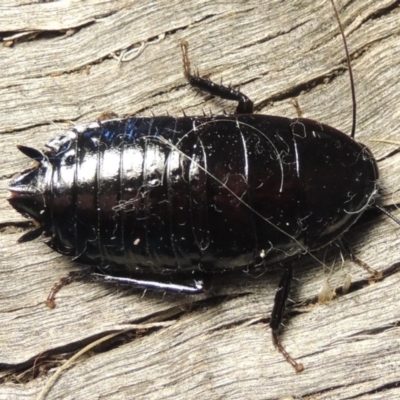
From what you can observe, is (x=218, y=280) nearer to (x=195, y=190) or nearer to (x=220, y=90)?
(x=195, y=190)

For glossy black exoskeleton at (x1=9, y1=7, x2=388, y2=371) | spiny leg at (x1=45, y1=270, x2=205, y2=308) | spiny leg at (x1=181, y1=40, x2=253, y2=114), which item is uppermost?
spiny leg at (x1=181, y1=40, x2=253, y2=114)

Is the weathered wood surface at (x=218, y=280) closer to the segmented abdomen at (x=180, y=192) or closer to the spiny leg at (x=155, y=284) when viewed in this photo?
the spiny leg at (x=155, y=284)

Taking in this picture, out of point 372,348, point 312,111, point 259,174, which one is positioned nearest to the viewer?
point 259,174

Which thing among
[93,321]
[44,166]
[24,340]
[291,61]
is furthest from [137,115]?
[24,340]

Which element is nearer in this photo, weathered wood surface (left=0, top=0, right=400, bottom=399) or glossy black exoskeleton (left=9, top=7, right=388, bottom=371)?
glossy black exoskeleton (left=9, top=7, right=388, bottom=371)

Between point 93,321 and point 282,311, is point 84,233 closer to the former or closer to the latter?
point 93,321

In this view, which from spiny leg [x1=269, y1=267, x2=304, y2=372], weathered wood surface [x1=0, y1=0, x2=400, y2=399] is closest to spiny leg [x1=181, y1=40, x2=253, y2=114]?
weathered wood surface [x1=0, y1=0, x2=400, y2=399]

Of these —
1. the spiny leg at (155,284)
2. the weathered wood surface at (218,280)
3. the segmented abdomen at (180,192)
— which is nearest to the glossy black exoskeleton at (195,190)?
the segmented abdomen at (180,192)

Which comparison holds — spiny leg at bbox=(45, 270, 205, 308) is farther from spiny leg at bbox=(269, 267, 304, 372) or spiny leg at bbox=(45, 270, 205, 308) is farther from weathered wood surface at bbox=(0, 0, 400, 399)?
spiny leg at bbox=(269, 267, 304, 372)
